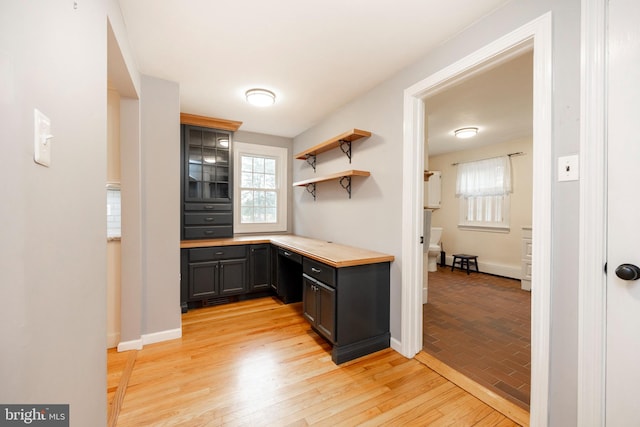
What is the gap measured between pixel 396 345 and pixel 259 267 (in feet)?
6.88

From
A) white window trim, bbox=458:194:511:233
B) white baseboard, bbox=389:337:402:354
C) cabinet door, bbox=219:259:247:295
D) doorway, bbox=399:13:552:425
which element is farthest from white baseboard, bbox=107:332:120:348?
white window trim, bbox=458:194:511:233

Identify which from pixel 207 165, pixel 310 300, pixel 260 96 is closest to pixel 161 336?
pixel 310 300

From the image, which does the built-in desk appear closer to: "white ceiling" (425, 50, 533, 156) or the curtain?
"white ceiling" (425, 50, 533, 156)

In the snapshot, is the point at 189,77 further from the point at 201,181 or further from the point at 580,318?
the point at 580,318

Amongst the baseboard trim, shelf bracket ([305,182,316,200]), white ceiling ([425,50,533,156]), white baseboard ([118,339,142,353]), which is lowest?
the baseboard trim

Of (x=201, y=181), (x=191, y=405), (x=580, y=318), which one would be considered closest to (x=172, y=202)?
(x=201, y=181)

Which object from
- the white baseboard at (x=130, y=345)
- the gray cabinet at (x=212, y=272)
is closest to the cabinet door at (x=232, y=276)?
the gray cabinet at (x=212, y=272)

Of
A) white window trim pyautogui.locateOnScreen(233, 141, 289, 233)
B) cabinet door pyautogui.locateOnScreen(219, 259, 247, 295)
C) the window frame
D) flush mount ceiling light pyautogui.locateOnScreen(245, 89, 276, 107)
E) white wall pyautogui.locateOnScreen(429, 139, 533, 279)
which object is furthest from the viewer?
white wall pyautogui.locateOnScreen(429, 139, 533, 279)

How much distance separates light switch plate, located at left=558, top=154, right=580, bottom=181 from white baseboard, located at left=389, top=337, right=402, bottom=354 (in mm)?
1779

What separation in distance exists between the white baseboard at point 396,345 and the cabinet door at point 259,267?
195cm

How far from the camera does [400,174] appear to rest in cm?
238

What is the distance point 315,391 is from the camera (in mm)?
1854

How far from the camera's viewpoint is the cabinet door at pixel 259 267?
3.64 m

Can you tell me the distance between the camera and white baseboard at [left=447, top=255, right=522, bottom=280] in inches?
190
